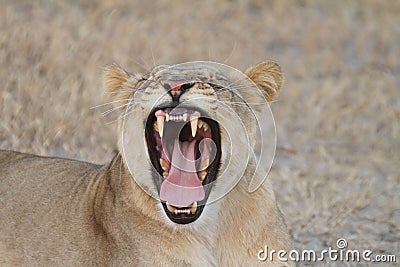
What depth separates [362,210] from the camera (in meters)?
4.95

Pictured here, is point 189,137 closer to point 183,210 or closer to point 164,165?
point 164,165

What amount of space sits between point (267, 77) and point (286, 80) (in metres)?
4.27

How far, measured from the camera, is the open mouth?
3113 mm

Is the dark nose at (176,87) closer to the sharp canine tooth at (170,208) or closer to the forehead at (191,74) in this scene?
the forehead at (191,74)

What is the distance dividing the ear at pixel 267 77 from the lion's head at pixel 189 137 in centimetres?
5

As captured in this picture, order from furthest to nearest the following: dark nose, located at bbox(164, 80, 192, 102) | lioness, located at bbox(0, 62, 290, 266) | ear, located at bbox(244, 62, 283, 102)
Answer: ear, located at bbox(244, 62, 283, 102) < lioness, located at bbox(0, 62, 290, 266) < dark nose, located at bbox(164, 80, 192, 102)

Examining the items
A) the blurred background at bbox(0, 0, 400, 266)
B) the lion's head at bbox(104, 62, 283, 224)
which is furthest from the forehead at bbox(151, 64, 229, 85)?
the blurred background at bbox(0, 0, 400, 266)

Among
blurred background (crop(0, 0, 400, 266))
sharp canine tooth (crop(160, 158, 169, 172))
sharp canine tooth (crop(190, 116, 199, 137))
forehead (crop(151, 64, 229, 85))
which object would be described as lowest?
blurred background (crop(0, 0, 400, 266))

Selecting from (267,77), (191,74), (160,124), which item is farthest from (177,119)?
(267,77)

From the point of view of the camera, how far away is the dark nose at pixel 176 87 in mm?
3006

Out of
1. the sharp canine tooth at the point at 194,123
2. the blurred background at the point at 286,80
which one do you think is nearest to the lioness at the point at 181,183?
the sharp canine tooth at the point at 194,123

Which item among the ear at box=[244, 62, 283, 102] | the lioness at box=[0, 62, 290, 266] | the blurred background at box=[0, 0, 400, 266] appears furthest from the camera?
the blurred background at box=[0, 0, 400, 266]

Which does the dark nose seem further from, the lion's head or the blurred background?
the blurred background

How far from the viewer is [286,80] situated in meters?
7.54
